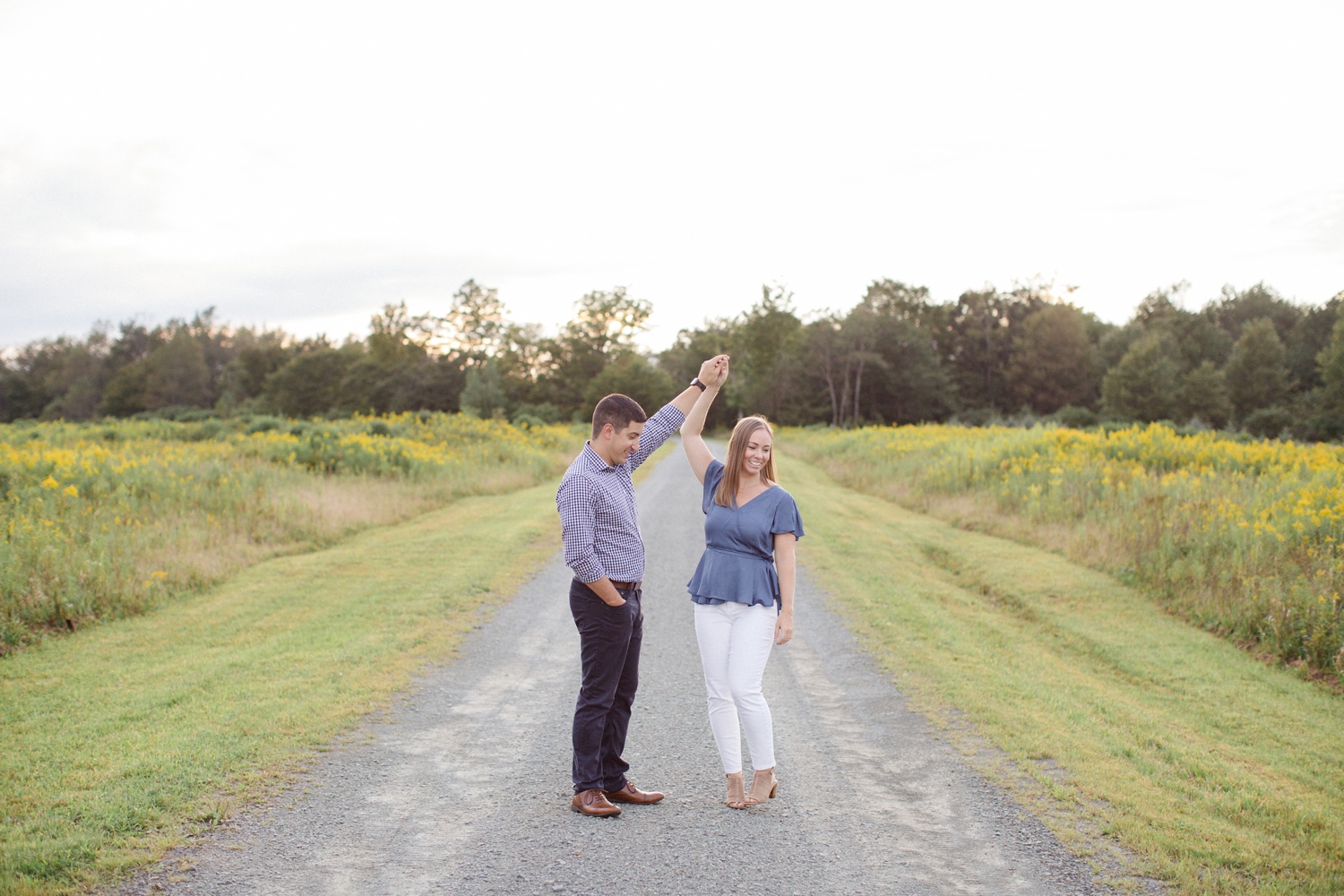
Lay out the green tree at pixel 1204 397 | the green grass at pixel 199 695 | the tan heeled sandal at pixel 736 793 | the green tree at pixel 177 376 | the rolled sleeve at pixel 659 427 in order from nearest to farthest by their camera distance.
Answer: the green grass at pixel 199 695 → the tan heeled sandal at pixel 736 793 → the rolled sleeve at pixel 659 427 → the green tree at pixel 1204 397 → the green tree at pixel 177 376

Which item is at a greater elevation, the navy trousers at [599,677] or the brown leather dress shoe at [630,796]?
the navy trousers at [599,677]

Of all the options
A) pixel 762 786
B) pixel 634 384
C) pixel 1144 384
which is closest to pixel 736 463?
pixel 762 786

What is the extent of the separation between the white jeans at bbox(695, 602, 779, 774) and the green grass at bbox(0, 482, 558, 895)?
8.26ft

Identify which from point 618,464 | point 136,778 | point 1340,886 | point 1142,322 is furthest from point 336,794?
point 1142,322

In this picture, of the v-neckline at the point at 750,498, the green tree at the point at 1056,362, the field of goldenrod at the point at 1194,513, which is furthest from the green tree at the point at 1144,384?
the v-neckline at the point at 750,498

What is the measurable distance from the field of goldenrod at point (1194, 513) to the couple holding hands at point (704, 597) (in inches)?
257

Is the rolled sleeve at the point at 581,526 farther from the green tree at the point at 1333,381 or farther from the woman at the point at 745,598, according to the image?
the green tree at the point at 1333,381

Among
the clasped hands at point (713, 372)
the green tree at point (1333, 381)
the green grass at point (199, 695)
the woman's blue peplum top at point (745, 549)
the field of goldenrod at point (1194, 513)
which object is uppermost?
the green tree at point (1333, 381)

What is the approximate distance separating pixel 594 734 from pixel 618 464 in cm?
142

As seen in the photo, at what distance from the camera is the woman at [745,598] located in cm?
473

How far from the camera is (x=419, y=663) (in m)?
7.66

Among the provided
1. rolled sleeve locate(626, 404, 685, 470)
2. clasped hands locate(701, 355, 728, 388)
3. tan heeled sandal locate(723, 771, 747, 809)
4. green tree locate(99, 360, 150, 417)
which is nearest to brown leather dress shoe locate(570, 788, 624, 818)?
tan heeled sandal locate(723, 771, 747, 809)

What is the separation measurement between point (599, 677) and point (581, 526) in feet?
2.69

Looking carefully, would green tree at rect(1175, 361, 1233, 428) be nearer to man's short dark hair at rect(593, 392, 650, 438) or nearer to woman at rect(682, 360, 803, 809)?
woman at rect(682, 360, 803, 809)
